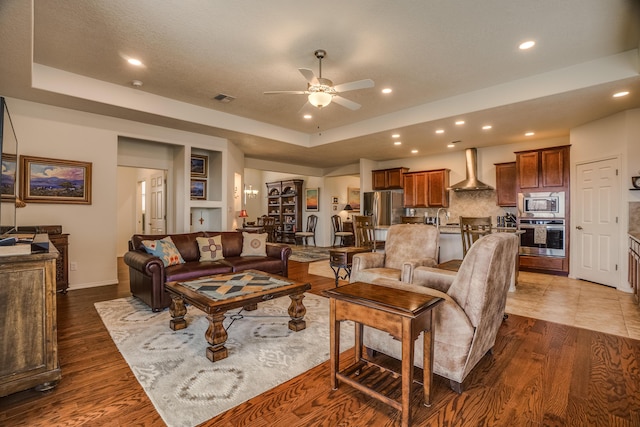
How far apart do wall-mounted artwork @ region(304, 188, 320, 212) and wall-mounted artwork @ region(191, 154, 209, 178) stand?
201 inches

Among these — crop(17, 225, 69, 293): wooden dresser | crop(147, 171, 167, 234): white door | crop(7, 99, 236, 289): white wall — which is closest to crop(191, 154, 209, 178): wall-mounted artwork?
crop(147, 171, 167, 234): white door

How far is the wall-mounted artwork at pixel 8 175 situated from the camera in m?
2.91

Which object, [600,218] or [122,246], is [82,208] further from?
[600,218]

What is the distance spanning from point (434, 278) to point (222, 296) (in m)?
1.74

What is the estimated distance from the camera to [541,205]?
5738mm

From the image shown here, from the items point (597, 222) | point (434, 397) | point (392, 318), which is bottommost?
point (434, 397)

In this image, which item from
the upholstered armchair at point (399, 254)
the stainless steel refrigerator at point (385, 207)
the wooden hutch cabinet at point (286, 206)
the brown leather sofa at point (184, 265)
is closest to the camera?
the upholstered armchair at point (399, 254)

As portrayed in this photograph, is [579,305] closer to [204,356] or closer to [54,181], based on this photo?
[204,356]

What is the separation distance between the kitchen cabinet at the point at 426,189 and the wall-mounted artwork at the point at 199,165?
479 cm

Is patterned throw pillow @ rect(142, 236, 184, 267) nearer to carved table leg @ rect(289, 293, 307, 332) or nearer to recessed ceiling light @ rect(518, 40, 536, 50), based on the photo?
carved table leg @ rect(289, 293, 307, 332)

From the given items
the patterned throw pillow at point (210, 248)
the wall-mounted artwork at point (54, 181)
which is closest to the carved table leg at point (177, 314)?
the patterned throw pillow at point (210, 248)

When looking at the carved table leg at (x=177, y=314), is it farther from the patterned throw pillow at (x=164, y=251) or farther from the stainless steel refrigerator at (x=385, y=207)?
the stainless steel refrigerator at (x=385, y=207)

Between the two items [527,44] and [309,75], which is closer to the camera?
[309,75]

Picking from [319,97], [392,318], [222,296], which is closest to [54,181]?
[222,296]
